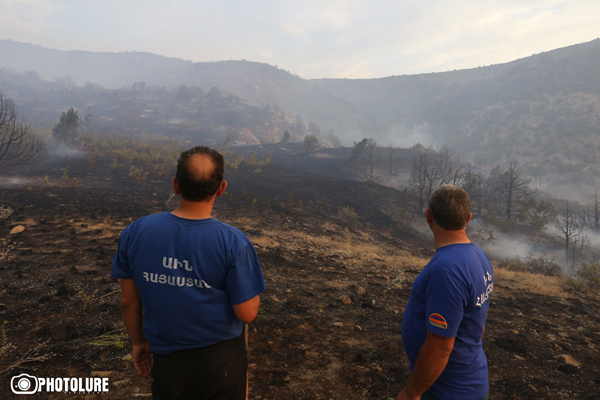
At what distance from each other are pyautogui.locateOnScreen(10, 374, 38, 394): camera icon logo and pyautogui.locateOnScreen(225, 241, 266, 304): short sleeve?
9.06 feet

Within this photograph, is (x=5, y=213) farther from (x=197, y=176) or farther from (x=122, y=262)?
(x=197, y=176)

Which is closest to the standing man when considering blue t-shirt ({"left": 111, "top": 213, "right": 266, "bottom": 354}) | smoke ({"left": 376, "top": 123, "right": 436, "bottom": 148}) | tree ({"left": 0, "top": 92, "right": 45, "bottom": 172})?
blue t-shirt ({"left": 111, "top": 213, "right": 266, "bottom": 354})

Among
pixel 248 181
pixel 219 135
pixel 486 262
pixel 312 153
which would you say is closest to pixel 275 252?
pixel 486 262

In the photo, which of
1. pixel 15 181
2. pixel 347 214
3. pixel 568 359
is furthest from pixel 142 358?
pixel 15 181

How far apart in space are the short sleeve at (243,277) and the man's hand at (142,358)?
0.80 meters

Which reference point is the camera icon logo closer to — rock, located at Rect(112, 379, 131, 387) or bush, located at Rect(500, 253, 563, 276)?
rock, located at Rect(112, 379, 131, 387)

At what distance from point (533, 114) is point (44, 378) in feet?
259

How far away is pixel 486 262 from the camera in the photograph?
156 centimetres

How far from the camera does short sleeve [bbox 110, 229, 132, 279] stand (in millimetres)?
1404

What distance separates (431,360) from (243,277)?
41.8 inches

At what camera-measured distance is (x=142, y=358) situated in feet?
5.48

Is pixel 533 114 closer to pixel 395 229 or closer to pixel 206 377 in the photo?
pixel 395 229

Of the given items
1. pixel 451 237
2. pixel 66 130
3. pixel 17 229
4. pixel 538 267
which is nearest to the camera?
pixel 451 237

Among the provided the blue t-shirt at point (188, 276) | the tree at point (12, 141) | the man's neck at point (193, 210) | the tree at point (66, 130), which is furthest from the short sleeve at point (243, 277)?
the tree at point (66, 130)
